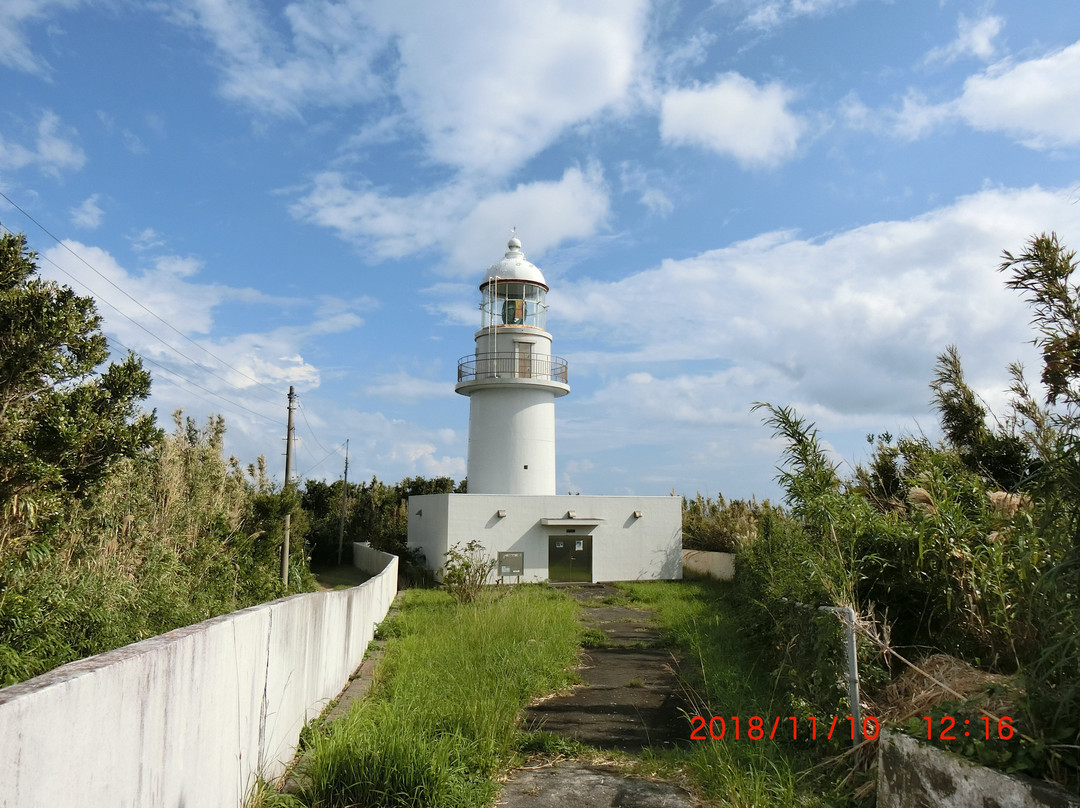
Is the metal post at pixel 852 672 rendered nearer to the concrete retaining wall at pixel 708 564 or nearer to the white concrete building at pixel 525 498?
the concrete retaining wall at pixel 708 564

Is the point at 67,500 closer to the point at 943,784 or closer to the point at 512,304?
the point at 943,784

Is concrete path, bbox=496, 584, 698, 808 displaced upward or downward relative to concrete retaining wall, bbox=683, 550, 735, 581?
downward

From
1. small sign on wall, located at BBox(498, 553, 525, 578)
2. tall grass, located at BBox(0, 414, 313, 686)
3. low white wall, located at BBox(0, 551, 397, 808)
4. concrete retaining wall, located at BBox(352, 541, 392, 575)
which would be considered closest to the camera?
low white wall, located at BBox(0, 551, 397, 808)

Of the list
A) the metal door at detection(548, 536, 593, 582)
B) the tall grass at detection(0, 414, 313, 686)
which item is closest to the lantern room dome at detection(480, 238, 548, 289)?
the metal door at detection(548, 536, 593, 582)

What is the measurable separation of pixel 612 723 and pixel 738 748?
1907mm

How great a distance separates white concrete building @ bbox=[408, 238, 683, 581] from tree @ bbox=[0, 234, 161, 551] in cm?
1429

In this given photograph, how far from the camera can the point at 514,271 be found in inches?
944

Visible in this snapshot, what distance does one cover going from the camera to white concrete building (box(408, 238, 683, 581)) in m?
21.8

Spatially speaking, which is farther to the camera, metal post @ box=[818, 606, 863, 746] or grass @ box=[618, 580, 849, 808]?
metal post @ box=[818, 606, 863, 746]

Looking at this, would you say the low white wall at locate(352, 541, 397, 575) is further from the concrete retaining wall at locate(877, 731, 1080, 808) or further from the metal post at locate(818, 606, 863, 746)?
the concrete retaining wall at locate(877, 731, 1080, 808)

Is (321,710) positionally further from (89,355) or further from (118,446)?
(89,355)

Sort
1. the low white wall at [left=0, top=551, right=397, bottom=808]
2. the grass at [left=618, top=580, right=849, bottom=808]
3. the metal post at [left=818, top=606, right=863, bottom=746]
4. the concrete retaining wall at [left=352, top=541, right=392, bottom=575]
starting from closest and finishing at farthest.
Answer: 1. the low white wall at [left=0, top=551, right=397, bottom=808]
2. the grass at [left=618, top=580, right=849, bottom=808]
3. the metal post at [left=818, top=606, right=863, bottom=746]
4. the concrete retaining wall at [left=352, top=541, right=392, bottom=575]

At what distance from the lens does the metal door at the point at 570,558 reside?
22172mm

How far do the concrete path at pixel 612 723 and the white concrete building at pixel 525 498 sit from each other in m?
9.07
